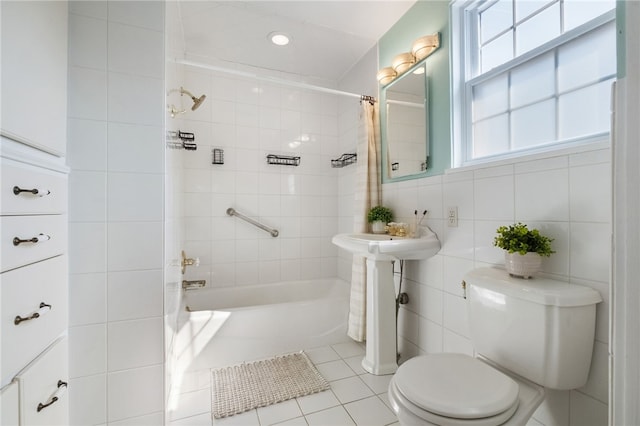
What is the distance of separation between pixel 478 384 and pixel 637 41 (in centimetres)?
101

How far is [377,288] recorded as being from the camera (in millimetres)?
1721

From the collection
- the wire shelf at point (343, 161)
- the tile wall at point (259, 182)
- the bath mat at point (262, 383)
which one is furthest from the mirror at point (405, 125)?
the bath mat at point (262, 383)

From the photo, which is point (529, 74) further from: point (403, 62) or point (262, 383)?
point (262, 383)

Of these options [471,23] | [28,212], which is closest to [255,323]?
[28,212]

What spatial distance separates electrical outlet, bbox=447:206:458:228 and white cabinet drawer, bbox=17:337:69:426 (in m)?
1.88

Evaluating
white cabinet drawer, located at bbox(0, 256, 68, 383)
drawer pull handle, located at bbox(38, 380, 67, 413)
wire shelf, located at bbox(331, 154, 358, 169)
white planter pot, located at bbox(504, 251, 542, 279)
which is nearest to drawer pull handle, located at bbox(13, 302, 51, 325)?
white cabinet drawer, located at bbox(0, 256, 68, 383)

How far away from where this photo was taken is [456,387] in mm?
907

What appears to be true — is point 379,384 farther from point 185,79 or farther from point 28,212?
point 185,79

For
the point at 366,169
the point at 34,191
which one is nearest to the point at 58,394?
the point at 34,191

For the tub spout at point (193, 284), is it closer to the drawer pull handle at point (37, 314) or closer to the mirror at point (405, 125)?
the drawer pull handle at point (37, 314)

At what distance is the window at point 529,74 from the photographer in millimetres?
1090

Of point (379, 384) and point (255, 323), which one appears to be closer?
point (379, 384)

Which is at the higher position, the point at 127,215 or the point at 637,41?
the point at 637,41

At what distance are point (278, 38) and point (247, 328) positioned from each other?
92.8 inches
